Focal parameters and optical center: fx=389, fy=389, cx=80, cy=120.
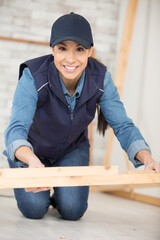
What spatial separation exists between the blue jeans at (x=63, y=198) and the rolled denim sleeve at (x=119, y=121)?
1.18 feet

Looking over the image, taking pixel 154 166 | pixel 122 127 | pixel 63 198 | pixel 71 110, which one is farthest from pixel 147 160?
pixel 63 198

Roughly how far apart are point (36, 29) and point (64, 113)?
2024 mm

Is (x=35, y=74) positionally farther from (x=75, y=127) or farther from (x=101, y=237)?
(x=101, y=237)

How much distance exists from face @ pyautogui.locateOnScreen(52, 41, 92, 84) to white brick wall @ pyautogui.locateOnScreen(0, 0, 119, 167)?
6.19 feet

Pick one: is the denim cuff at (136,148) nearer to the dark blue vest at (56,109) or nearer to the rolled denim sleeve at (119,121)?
the rolled denim sleeve at (119,121)

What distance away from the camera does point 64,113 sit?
6.20ft

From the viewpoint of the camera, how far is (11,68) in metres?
3.63

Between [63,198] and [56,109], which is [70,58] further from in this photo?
[63,198]

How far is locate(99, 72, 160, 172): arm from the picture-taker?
5.64ft

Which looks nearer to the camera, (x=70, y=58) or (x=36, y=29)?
(x=70, y=58)

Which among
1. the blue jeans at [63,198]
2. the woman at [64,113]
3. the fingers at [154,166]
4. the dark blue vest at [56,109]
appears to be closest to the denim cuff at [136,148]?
the woman at [64,113]

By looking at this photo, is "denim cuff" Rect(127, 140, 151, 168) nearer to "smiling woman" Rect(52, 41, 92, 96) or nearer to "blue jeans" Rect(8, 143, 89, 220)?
"smiling woman" Rect(52, 41, 92, 96)

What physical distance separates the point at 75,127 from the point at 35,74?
353 millimetres

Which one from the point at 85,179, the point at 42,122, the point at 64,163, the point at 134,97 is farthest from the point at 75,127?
the point at 134,97
